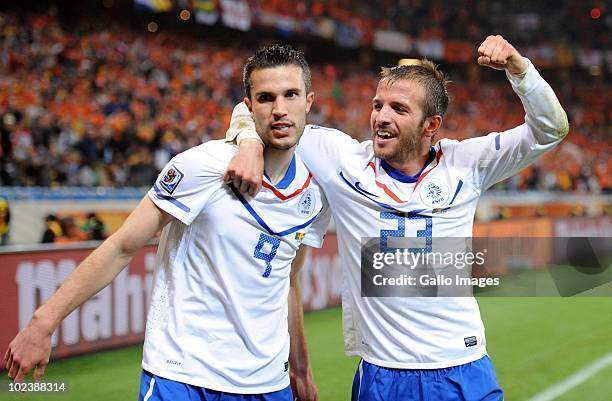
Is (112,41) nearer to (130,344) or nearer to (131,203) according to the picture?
(131,203)

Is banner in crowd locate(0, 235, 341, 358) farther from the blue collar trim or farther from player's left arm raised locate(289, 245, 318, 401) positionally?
the blue collar trim

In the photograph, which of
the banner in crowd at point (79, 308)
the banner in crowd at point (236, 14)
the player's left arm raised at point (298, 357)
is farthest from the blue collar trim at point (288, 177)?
the banner in crowd at point (236, 14)

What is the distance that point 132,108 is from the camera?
15.8 meters

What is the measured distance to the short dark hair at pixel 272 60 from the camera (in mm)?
2764

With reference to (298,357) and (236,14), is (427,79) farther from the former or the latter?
(236,14)

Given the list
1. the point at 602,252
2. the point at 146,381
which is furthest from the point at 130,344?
the point at 602,252

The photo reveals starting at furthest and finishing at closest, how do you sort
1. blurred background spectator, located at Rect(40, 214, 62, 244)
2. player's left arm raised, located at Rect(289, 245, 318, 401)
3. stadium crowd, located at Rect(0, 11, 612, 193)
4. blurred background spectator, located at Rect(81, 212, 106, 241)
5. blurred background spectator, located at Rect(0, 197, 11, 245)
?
stadium crowd, located at Rect(0, 11, 612, 193) < blurred background spectator, located at Rect(81, 212, 106, 241) < blurred background spectator, located at Rect(0, 197, 11, 245) < blurred background spectator, located at Rect(40, 214, 62, 244) < player's left arm raised, located at Rect(289, 245, 318, 401)

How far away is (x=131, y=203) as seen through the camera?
37.4 ft

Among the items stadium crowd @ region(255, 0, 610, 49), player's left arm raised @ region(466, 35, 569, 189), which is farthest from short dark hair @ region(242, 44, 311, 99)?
stadium crowd @ region(255, 0, 610, 49)

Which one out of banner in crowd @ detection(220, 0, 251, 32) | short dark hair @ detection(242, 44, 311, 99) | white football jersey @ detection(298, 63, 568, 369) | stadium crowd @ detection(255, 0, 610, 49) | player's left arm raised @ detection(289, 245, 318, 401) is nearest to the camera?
short dark hair @ detection(242, 44, 311, 99)

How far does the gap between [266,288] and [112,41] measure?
18230mm

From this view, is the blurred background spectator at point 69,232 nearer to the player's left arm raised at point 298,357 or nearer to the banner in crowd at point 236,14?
the player's left arm raised at point 298,357

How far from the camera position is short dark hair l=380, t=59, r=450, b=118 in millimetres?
3041

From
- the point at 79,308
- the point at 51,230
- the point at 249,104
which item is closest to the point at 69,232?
the point at 51,230
